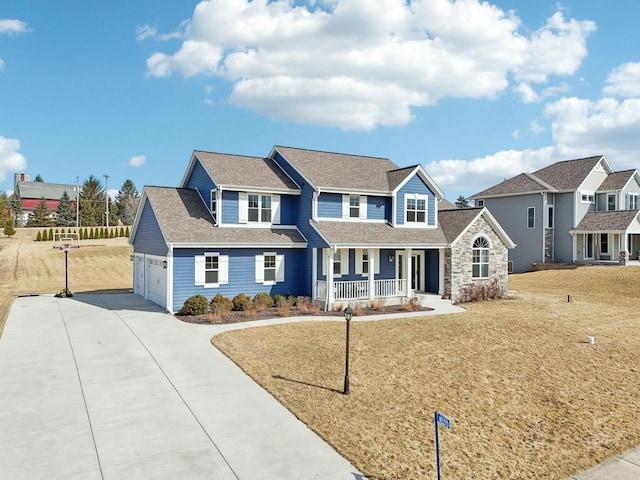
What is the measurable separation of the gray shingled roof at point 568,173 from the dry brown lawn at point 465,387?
916 inches

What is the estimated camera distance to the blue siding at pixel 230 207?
891 inches

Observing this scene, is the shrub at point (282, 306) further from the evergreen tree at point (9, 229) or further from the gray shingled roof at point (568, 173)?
the evergreen tree at point (9, 229)

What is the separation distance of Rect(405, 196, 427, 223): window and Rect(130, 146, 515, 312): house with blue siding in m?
0.06

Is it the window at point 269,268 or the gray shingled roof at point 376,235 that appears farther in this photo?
the window at point 269,268

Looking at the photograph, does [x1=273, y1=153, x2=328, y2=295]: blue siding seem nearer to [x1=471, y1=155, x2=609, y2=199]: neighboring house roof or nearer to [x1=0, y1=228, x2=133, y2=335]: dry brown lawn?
[x1=0, y1=228, x2=133, y2=335]: dry brown lawn

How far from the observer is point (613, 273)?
32969 mm

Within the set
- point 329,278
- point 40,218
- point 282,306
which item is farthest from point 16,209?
point 329,278

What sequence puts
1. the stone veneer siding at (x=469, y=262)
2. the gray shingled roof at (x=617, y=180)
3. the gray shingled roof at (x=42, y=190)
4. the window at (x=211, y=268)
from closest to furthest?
1. the window at (x=211, y=268)
2. the stone veneer siding at (x=469, y=262)
3. the gray shingled roof at (x=617, y=180)
4. the gray shingled roof at (x=42, y=190)

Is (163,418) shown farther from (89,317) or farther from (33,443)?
(89,317)

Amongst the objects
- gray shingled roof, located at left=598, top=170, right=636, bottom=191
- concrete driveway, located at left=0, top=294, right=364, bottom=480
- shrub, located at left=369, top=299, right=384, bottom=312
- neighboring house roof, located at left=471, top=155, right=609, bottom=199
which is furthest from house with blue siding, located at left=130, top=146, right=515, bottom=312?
gray shingled roof, located at left=598, top=170, right=636, bottom=191

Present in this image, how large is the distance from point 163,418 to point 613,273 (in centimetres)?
3441

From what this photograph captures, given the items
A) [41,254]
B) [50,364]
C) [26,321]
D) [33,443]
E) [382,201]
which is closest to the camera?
[33,443]

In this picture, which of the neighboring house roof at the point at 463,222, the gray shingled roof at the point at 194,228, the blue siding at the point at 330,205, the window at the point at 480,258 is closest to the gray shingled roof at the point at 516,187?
the neighboring house roof at the point at 463,222

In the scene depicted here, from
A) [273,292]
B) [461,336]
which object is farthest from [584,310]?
[273,292]
